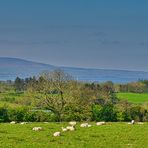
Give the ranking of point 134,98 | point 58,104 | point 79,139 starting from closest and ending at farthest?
point 79,139, point 58,104, point 134,98

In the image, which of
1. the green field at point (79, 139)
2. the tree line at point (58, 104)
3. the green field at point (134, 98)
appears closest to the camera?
the green field at point (79, 139)

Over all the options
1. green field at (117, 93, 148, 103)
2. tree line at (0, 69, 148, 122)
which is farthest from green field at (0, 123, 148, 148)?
green field at (117, 93, 148, 103)

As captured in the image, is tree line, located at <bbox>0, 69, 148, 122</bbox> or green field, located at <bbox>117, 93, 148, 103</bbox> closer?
tree line, located at <bbox>0, 69, 148, 122</bbox>

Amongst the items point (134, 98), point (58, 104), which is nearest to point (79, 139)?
point (58, 104)

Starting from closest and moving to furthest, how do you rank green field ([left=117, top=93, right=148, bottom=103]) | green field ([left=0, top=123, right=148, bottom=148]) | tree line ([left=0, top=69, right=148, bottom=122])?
1. green field ([left=0, top=123, right=148, bottom=148])
2. tree line ([left=0, top=69, right=148, bottom=122])
3. green field ([left=117, top=93, right=148, bottom=103])

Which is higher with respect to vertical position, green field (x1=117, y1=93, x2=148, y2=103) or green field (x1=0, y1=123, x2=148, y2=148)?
green field (x1=117, y1=93, x2=148, y2=103)

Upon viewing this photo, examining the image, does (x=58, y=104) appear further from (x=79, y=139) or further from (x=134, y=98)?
(x=134, y=98)

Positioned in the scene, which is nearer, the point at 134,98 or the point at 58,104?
the point at 58,104

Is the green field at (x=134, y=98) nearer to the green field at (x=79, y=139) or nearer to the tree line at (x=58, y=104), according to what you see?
the tree line at (x=58, y=104)

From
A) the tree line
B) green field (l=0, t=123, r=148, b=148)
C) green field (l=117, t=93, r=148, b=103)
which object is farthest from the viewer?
green field (l=117, t=93, r=148, b=103)

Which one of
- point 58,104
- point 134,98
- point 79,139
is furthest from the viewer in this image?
point 134,98

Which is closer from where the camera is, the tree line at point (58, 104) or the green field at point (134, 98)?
the tree line at point (58, 104)

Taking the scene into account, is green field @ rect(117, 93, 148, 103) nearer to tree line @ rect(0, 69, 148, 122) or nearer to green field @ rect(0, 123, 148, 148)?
tree line @ rect(0, 69, 148, 122)

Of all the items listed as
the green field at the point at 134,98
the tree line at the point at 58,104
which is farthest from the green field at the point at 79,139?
the green field at the point at 134,98
